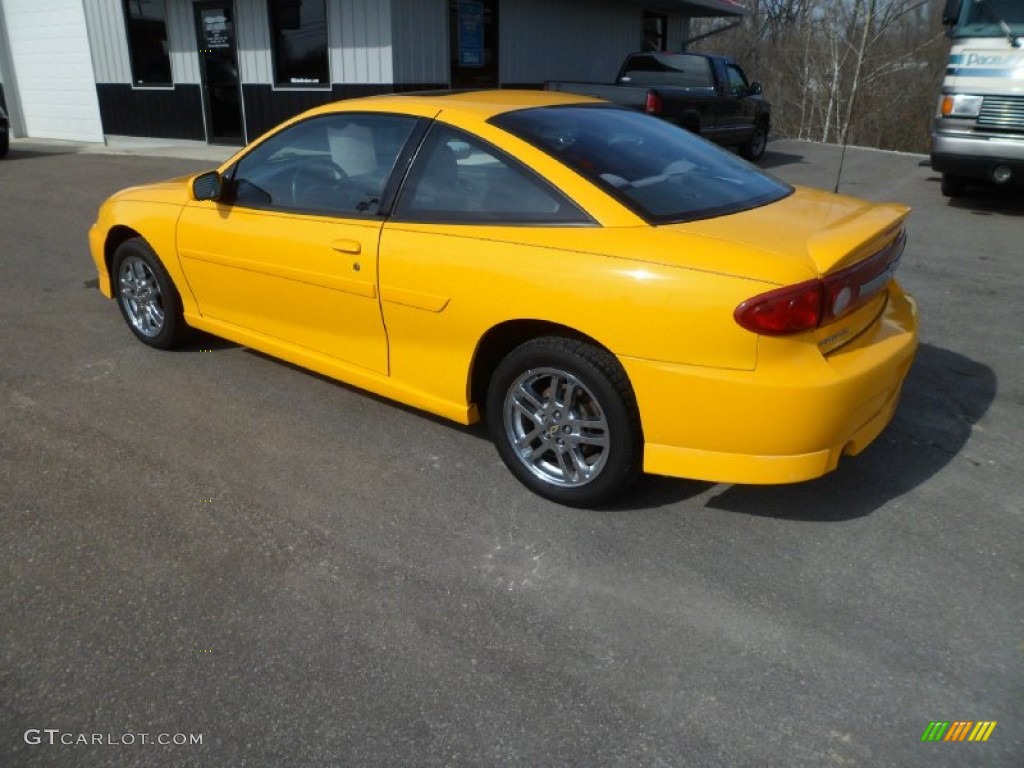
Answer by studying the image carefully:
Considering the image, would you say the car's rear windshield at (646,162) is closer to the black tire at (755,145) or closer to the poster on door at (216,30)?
the black tire at (755,145)

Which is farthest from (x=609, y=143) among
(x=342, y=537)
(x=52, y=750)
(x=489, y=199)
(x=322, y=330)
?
(x=52, y=750)

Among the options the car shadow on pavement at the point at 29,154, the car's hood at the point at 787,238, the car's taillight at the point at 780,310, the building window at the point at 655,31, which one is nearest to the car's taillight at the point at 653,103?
the car's hood at the point at 787,238

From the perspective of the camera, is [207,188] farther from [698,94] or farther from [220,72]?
[220,72]

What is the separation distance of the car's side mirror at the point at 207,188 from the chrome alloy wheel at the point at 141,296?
2.62 ft

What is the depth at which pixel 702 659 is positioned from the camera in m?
2.52

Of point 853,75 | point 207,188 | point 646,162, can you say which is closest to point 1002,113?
point 646,162

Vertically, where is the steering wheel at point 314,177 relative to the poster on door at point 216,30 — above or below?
below

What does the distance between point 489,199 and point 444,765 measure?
2.14m

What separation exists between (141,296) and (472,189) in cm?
270

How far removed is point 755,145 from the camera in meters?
15.8

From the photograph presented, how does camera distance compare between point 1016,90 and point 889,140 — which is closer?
point 1016,90

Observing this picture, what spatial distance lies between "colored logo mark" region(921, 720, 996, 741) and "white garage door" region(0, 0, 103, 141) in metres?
20.0

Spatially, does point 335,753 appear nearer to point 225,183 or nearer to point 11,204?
point 225,183

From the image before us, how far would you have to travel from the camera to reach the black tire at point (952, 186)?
10562 millimetres
